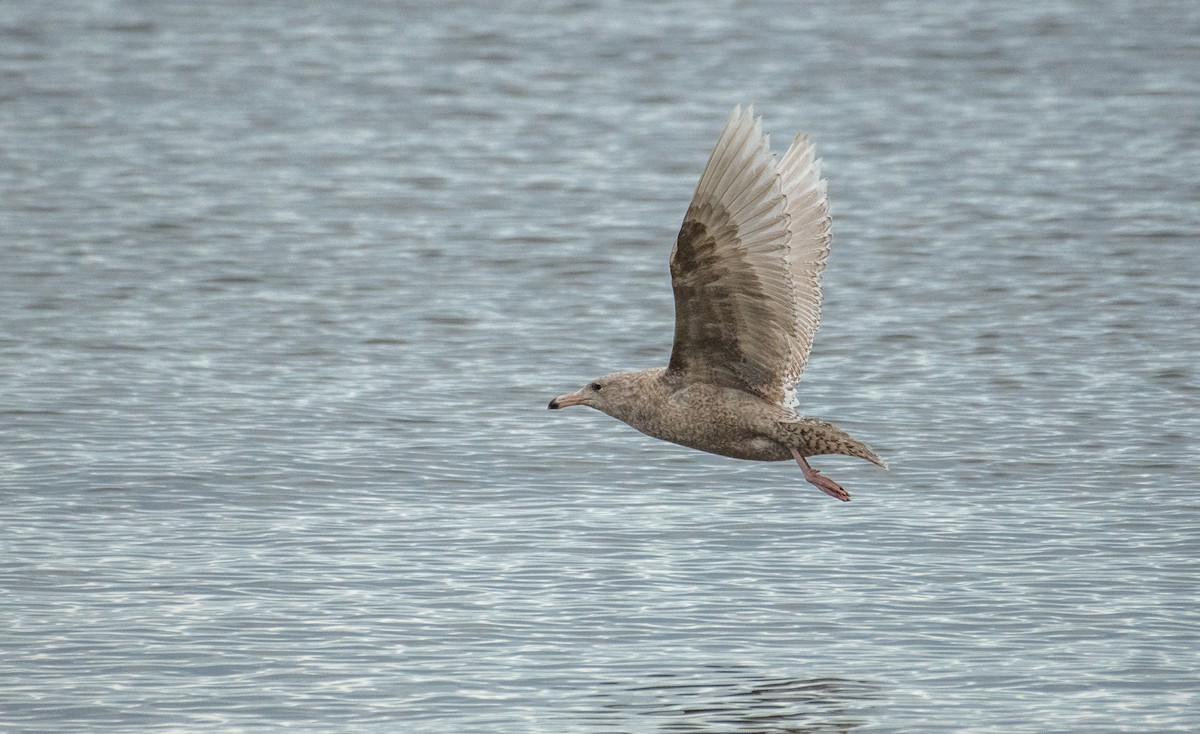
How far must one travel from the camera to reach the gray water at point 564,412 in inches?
420

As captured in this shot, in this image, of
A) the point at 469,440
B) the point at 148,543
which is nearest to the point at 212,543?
the point at 148,543

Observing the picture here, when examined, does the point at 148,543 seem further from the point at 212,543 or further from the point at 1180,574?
the point at 1180,574

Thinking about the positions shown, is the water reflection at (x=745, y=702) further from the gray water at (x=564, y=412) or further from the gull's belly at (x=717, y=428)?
the gull's belly at (x=717, y=428)

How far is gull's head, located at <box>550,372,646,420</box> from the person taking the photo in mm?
11078

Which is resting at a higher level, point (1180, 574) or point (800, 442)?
point (800, 442)

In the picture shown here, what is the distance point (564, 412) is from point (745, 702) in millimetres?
5836

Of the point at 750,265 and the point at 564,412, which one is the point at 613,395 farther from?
the point at 564,412

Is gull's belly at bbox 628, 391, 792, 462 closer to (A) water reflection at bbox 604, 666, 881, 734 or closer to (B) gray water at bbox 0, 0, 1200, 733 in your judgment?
(B) gray water at bbox 0, 0, 1200, 733

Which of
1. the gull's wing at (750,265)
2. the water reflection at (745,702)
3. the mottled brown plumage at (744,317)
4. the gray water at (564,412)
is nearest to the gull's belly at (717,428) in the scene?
the mottled brown plumage at (744,317)

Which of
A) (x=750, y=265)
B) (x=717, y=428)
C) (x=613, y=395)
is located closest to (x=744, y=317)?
(x=750, y=265)

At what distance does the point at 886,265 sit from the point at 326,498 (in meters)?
8.62

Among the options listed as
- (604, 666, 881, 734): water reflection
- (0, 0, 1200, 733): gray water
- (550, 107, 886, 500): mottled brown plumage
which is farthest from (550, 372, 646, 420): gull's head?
(604, 666, 881, 734): water reflection

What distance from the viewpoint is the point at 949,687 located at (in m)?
10.4

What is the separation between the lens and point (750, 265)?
10453 mm
